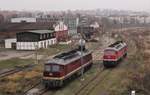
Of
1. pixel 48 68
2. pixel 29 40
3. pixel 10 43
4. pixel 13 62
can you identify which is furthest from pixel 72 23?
pixel 48 68

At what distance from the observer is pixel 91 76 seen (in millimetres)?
39594

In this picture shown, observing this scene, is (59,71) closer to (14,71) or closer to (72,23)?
(14,71)

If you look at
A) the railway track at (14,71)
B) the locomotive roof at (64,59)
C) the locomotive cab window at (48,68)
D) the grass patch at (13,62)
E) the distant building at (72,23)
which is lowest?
the grass patch at (13,62)

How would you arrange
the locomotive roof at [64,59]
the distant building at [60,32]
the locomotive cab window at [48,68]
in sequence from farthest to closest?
the distant building at [60,32] → the locomotive roof at [64,59] → the locomotive cab window at [48,68]

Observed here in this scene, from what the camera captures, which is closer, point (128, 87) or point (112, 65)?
point (128, 87)

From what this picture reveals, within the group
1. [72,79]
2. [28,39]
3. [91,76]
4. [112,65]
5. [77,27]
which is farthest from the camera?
[77,27]

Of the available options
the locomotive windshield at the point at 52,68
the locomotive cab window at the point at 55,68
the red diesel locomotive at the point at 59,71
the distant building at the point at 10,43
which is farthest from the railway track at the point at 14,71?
the distant building at the point at 10,43

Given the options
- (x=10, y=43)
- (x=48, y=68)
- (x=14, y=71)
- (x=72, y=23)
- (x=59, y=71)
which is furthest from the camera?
(x=72, y=23)

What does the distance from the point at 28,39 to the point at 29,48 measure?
6.53 feet

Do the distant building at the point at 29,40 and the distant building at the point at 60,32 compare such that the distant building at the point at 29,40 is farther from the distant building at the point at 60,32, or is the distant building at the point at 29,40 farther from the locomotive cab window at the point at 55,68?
the locomotive cab window at the point at 55,68

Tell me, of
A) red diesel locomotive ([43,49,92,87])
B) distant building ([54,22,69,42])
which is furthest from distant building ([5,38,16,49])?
red diesel locomotive ([43,49,92,87])

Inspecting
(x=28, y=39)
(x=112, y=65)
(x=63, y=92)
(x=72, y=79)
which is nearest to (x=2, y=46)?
(x=28, y=39)

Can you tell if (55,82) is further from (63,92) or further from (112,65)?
(112,65)

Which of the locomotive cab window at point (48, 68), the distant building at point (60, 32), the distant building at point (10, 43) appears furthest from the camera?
the distant building at point (60, 32)
